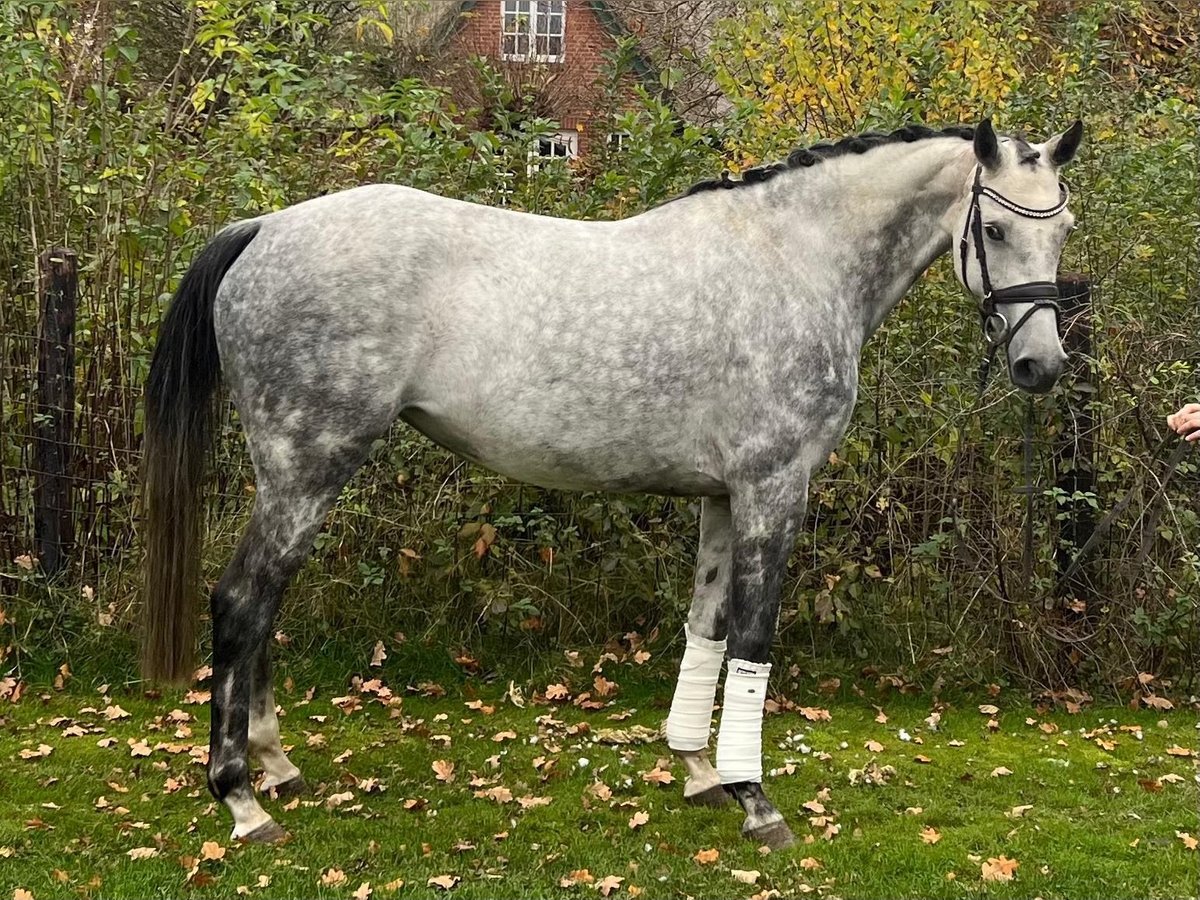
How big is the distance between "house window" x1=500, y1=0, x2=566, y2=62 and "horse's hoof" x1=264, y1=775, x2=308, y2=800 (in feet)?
39.0

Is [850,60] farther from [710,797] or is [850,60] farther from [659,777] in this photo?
[710,797]

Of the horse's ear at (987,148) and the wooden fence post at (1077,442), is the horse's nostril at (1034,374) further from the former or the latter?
the wooden fence post at (1077,442)

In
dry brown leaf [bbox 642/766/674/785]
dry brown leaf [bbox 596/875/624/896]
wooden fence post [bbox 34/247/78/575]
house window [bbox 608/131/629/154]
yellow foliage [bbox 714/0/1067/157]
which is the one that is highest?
yellow foliage [bbox 714/0/1067/157]

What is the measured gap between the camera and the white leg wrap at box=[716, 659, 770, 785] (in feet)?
12.3

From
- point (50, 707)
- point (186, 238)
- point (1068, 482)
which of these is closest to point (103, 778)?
point (50, 707)

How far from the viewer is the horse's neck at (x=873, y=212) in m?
3.86

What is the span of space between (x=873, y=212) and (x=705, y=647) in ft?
5.53

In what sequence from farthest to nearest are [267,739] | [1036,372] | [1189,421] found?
1. [267,739]
2. [1036,372]
3. [1189,421]

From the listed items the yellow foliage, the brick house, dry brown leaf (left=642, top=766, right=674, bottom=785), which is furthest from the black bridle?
the brick house

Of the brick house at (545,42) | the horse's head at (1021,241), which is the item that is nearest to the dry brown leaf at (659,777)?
the horse's head at (1021,241)

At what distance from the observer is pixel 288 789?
13.5ft

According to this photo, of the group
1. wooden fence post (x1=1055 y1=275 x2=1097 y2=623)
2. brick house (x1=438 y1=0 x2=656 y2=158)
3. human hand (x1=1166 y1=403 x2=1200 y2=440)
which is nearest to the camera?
human hand (x1=1166 y1=403 x2=1200 y2=440)

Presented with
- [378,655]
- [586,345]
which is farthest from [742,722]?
[378,655]

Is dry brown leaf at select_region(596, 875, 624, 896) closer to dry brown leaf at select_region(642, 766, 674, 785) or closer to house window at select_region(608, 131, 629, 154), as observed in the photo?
dry brown leaf at select_region(642, 766, 674, 785)
